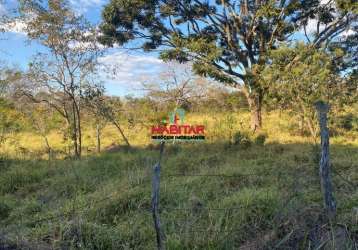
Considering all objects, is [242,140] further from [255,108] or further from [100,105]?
[100,105]

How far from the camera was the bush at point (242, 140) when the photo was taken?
921cm

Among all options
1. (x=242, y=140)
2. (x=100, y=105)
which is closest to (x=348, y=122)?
(x=242, y=140)

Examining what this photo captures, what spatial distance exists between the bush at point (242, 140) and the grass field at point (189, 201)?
139mm

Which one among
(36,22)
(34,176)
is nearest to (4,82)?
(36,22)

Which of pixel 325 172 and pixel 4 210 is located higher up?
pixel 325 172

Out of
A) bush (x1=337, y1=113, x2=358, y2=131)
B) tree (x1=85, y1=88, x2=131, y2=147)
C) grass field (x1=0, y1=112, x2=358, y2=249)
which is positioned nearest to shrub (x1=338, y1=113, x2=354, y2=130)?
Answer: bush (x1=337, y1=113, x2=358, y2=131)

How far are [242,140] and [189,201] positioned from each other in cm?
510

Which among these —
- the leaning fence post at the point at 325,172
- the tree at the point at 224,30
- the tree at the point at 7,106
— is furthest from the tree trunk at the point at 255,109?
the leaning fence post at the point at 325,172

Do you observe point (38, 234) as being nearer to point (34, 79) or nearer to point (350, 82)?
point (34, 79)

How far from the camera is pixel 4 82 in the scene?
1141 cm

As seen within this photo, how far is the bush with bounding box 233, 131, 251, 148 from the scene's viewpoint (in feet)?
30.2

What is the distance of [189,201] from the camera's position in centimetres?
441

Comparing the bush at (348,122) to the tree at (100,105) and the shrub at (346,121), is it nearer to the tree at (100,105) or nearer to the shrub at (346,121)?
the shrub at (346,121)

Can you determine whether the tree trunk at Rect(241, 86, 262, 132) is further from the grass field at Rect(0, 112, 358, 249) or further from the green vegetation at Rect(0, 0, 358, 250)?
the grass field at Rect(0, 112, 358, 249)
